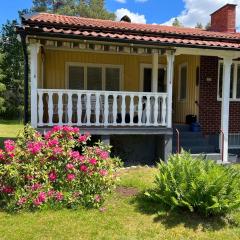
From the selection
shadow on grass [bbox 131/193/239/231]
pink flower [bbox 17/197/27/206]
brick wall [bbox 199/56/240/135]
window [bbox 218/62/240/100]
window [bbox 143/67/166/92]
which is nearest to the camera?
shadow on grass [bbox 131/193/239/231]

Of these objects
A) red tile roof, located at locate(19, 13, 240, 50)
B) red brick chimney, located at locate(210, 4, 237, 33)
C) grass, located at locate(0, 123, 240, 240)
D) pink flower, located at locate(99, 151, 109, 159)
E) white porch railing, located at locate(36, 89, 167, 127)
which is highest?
red brick chimney, located at locate(210, 4, 237, 33)

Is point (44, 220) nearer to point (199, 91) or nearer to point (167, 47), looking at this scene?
point (167, 47)

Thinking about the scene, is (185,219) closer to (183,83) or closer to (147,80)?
(183,83)

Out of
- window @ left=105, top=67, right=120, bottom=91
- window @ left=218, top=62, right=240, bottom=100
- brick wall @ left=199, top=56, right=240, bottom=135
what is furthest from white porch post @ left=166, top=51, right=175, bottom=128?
window @ left=105, top=67, right=120, bottom=91

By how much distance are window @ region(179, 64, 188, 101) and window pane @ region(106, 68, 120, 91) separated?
2557mm

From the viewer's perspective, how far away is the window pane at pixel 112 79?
1366cm

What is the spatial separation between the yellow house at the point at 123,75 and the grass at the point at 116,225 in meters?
3.78

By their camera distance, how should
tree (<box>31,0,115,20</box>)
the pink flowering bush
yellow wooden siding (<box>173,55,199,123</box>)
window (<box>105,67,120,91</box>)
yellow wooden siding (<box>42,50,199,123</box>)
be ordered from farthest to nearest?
tree (<box>31,0,115,20</box>) → window (<box>105,67,120,91</box>) → yellow wooden siding (<box>42,50,199,123</box>) → yellow wooden siding (<box>173,55,199,123</box>) → the pink flowering bush

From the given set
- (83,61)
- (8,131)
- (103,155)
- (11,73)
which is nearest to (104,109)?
(103,155)

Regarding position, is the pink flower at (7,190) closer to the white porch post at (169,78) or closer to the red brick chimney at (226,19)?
the white porch post at (169,78)

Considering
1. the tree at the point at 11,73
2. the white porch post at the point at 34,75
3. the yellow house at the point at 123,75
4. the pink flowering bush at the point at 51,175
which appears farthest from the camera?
the tree at the point at 11,73

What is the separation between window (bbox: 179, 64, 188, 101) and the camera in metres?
13.8

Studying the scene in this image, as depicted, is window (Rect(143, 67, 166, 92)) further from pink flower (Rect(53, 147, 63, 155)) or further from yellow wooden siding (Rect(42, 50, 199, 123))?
pink flower (Rect(53, 147, 63, 155))

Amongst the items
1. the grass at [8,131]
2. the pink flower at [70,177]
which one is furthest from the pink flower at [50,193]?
the grass at [8,131]
